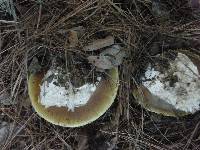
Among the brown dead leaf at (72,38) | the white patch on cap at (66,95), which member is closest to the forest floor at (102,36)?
the brown dead leaf at (72,38)

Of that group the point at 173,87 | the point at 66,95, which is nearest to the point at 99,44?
the point at 66,95

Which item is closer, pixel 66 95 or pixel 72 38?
pixel 66 95

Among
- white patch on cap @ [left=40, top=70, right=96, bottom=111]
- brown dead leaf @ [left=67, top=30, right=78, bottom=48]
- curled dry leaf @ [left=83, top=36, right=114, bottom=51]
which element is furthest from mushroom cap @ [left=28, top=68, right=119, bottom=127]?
brown dead leaf @ [left=67, top=30, right=78, bottom=48]

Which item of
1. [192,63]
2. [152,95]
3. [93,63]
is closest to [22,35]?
[93,63]

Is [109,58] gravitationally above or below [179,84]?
above

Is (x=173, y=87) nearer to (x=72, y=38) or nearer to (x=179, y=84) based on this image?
(x=179, y=84)

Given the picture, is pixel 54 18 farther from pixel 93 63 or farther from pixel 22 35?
pixel 93 63

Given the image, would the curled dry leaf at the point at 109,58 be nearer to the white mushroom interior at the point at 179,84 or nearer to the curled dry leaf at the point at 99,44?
the curled dry leaf at the point at 99,44
